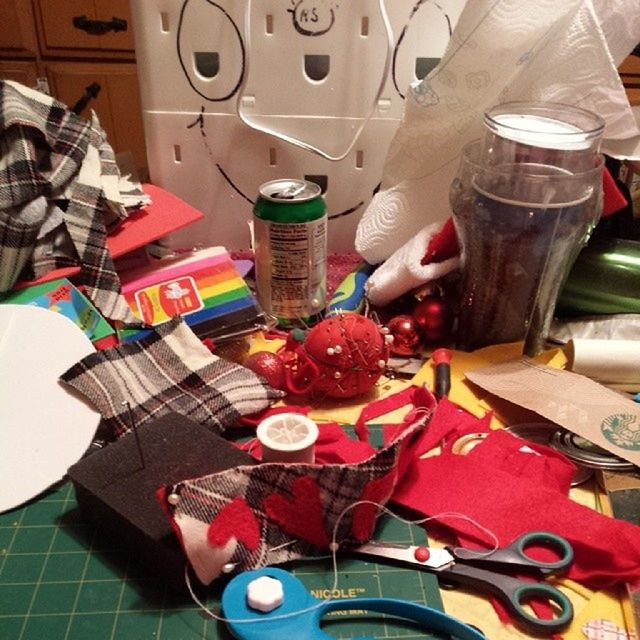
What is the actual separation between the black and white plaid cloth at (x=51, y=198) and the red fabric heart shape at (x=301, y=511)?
0.27 metres

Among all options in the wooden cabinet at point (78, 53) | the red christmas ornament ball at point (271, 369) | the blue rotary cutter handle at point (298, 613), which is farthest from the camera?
the wooden cabinet at point (78, 53)

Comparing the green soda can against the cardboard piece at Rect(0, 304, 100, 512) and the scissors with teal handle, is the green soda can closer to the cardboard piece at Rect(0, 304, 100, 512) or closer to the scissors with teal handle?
the cardboard piece at Rect(0, 304, 100, 512)

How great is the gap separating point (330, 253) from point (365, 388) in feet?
0.96

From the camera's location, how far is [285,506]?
18.0 inches

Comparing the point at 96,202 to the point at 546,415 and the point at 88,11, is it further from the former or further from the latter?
the point at 88,11

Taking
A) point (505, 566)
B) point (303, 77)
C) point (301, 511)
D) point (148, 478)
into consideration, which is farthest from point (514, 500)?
point (303, 77)

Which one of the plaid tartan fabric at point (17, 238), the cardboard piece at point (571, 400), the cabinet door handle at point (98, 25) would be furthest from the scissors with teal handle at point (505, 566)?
the cabinet door handle at point (98, 25)

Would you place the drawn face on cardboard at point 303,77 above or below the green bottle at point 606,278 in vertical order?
above

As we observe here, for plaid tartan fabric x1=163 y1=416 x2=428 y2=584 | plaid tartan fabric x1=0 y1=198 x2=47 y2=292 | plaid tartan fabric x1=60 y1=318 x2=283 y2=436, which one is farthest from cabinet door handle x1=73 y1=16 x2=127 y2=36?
plaid tartan fabric x1=163 y1=416 x2=428 y2=584

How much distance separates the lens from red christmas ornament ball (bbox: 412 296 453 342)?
676 millimetres

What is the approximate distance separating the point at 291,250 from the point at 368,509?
289 millimetres

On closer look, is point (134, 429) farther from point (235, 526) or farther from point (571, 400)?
point (571, 400)

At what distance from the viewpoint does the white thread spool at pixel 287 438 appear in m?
0.48

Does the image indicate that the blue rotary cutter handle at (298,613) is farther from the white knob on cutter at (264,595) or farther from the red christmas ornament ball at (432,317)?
the red christmas ornament ball at (432,317)
